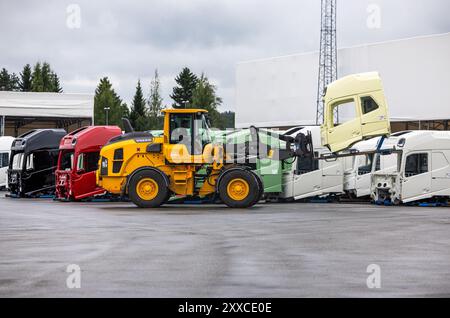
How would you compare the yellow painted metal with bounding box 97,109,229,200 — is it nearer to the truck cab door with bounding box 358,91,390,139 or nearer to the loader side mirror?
the loader side mirror

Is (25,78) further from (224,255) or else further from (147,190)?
(224,255)

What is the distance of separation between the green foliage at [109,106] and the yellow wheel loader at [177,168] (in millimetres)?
79490

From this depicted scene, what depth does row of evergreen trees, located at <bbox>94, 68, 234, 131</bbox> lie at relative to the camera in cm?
10308

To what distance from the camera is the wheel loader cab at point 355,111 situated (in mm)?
24422

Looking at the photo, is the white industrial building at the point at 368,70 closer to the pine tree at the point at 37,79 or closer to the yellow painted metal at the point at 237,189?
the yellow painted metal at the point at 237,189

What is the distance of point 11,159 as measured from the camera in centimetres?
3438

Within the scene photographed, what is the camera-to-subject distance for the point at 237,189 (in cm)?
2427

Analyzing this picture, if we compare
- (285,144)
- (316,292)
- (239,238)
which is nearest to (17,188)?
(285,144)

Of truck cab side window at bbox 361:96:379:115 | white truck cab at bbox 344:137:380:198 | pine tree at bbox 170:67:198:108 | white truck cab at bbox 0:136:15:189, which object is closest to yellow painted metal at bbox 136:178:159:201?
truck cab side window at bbox 361:96:379:115

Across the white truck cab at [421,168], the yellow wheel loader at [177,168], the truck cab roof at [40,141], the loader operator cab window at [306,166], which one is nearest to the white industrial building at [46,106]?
the truck cab roof at [40,141]

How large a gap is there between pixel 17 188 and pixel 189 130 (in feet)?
38.8

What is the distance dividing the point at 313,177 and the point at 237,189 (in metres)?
5.79

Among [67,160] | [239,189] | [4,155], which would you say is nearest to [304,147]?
[239,189]
